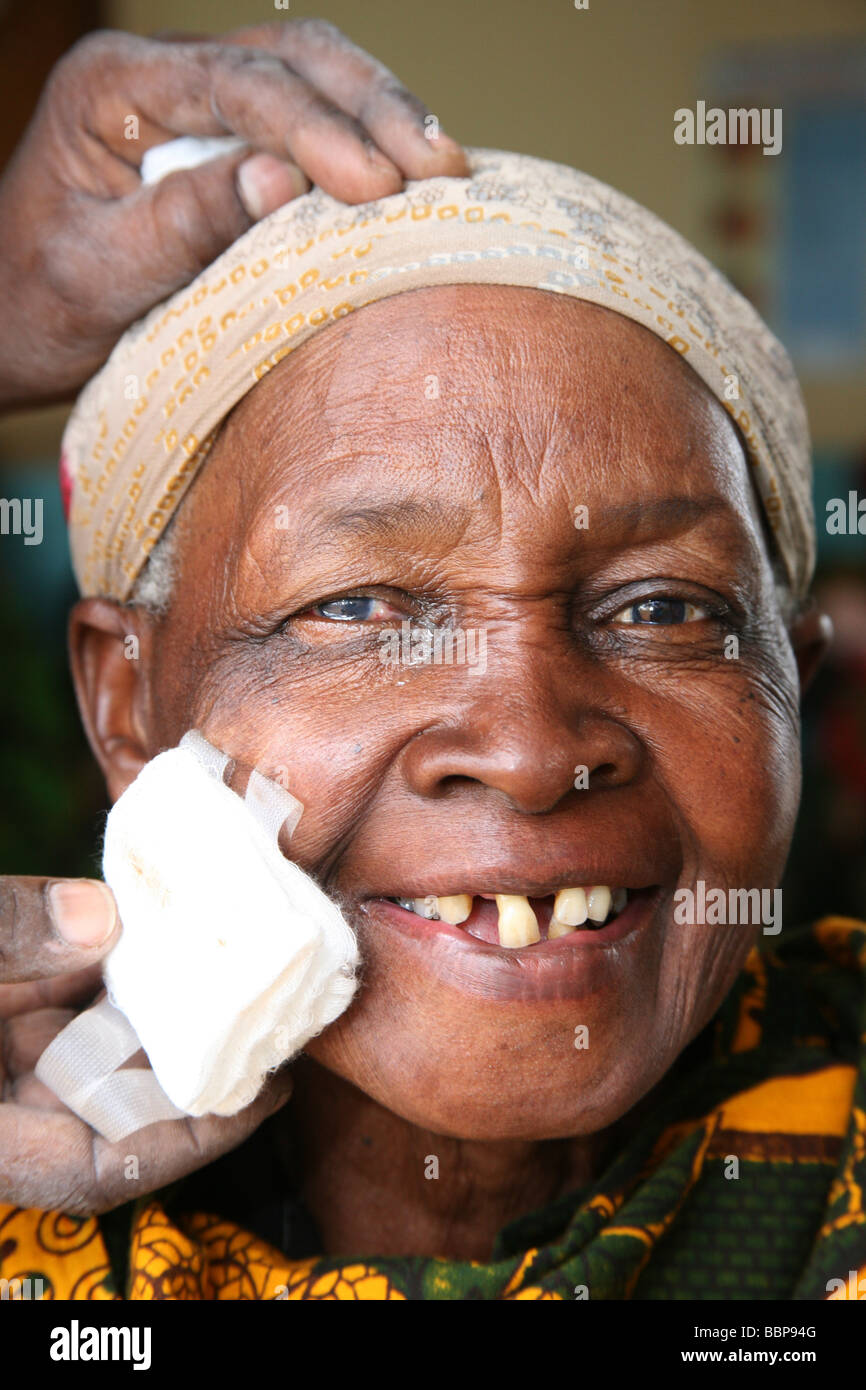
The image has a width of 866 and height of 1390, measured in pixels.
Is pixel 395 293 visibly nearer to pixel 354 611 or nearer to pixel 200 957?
pixel 354 611

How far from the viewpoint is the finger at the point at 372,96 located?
6.08 feet

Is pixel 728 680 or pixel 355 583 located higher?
pixel 355 583

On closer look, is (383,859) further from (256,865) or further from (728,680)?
(728,680)

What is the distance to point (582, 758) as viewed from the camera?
1.65 metres

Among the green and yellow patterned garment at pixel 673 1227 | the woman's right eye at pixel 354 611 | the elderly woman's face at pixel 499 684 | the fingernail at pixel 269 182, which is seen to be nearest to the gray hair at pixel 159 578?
the elderly woman's face at pixel 499 684

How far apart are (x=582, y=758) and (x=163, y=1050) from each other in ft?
2.02

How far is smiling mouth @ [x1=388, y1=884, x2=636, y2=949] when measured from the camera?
169cm

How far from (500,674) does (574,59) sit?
5.07 meters

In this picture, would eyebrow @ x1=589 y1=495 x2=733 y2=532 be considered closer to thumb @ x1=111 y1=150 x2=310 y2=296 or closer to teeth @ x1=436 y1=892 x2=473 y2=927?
teeth @ x1=436 y1=892 x2=473 y2=927

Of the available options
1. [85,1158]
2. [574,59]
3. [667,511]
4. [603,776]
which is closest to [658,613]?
[667,511]

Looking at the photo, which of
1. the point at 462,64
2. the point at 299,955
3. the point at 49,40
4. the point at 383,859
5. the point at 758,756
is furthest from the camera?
the point at 462,64

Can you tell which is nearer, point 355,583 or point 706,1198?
point 355,583
